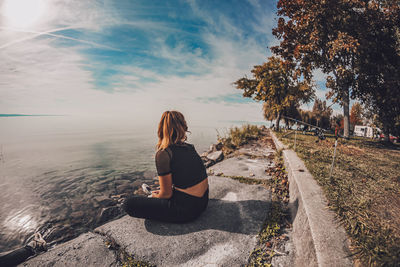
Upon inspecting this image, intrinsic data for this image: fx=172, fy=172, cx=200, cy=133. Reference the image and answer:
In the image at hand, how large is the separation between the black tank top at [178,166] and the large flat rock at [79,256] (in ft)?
3.85

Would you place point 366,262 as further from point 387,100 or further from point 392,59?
point 392,59

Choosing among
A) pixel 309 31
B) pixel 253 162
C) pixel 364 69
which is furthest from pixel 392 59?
pixel 253 162

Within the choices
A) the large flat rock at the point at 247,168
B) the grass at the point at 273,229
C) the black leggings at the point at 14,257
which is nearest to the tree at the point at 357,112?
the large flat rock at the point at 247,168

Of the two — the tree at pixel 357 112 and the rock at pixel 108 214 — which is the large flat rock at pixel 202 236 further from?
the tree at pixel 357 112

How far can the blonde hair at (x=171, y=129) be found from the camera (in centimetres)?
266

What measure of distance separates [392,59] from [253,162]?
11195mm

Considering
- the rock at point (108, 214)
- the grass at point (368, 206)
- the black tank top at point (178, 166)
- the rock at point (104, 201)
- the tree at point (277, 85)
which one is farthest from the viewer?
Answer: the tree at point (277, 85)

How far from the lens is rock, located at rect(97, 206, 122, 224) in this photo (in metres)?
4.27

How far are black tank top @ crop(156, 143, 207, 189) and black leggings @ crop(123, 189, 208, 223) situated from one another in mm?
207

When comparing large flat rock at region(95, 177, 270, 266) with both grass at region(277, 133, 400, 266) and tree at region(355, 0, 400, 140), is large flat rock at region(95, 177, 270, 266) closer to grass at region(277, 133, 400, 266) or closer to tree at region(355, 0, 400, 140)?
grass at region(277, 133, 400, 266)

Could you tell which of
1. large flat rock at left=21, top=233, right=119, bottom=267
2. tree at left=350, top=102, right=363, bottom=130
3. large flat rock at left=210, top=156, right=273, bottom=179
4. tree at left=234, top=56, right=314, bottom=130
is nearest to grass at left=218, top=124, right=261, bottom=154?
large flat rock at left=210, top=156, right=273, bottom=179

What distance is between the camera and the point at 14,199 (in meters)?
6.51

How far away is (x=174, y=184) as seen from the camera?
8.65 feet

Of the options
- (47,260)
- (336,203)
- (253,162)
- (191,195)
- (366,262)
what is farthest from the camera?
(253,162)
